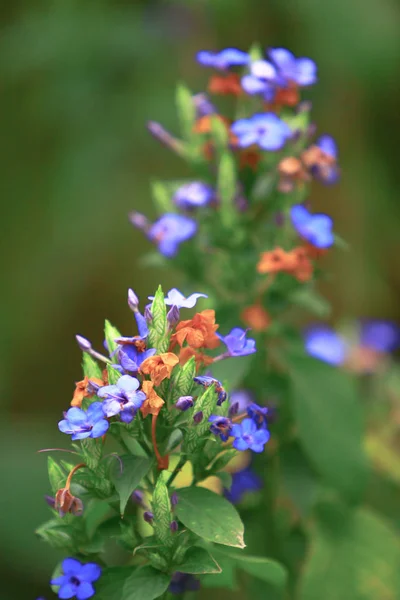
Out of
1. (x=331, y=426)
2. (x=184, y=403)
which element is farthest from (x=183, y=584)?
(x=331, y=426)

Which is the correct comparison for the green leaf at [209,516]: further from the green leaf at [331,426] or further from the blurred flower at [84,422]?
the green leaf at [331,426]

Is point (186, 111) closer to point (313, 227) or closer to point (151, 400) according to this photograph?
point (313, 227)

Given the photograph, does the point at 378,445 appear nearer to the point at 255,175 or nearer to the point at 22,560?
the point at 255,175

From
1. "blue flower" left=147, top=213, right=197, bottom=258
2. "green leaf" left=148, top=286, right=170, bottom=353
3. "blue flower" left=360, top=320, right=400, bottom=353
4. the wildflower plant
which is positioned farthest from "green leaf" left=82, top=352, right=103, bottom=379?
"blue flower" left=360, top=320, right=400, bottom=353

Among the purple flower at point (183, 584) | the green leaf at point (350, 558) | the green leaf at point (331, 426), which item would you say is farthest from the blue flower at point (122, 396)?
the green leaf at point (350, 558)

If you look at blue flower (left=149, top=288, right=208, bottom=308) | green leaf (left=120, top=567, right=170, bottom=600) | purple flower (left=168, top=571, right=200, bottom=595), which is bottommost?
green leaf (left=120, top=567, right=170, bottom=600)

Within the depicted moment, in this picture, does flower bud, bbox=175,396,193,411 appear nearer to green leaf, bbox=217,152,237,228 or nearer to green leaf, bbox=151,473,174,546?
green leaf, bbox=151,473,174,546

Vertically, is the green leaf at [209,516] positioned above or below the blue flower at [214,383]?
below
